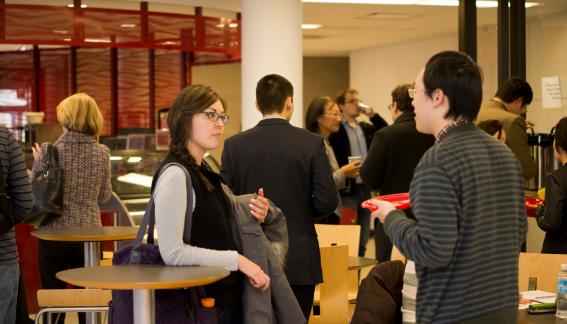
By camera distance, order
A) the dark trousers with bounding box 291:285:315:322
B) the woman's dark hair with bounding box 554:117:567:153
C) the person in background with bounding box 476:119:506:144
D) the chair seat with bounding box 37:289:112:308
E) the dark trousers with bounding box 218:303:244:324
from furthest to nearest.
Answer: the person in background with bounding box 476:119:506:144
the woman's dark hair with bounding box 554:117:567:153
the dark trousers with bounding box 291:285:315:322
the chair seat with bounding box 37:289:112:308
the dark trousers with bounding box 218:303:244:324

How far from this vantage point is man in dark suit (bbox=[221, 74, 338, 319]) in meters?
4.33

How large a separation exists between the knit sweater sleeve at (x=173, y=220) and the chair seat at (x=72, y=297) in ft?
4.22

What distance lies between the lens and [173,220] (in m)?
3.07

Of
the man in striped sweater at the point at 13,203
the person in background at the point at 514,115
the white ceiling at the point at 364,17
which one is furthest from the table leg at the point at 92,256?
the white ceiling at the point at 364,17

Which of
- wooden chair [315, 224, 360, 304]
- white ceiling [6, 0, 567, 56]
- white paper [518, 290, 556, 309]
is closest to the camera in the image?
white paper [518, 290, 556, 309]

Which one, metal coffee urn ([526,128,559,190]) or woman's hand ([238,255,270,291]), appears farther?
metal coffee urn ([526,128,559,190])

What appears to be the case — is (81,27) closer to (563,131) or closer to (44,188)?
(44,188)

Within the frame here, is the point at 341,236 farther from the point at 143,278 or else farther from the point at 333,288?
the point at 143,278

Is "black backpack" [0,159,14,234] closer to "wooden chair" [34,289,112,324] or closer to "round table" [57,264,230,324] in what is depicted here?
"wooden chair" [34,289,112,324]

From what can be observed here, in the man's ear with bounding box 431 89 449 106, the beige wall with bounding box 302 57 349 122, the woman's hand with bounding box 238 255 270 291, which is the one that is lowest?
the woman's hand with bounding box 238 255 270 291

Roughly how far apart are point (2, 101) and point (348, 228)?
927 centimetres

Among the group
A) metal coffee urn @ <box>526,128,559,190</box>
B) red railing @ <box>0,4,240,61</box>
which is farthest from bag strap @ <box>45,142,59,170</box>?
metal coffee urn @ <box>526,128,559,190</box>

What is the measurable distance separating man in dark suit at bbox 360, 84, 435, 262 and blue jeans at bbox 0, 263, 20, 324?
7.66 ft

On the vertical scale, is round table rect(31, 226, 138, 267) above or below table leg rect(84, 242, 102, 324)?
above
